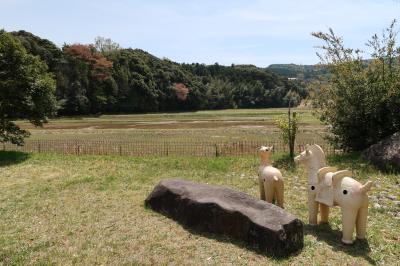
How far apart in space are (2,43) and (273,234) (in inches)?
727

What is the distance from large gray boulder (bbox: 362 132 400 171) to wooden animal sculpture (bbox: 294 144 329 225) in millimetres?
5917

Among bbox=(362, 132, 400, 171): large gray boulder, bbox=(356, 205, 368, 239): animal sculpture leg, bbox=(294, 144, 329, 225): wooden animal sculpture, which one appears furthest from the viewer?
bbox=(362, 132, 400, 171): large gray boulder

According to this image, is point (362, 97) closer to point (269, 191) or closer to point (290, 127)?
point (290, 127)

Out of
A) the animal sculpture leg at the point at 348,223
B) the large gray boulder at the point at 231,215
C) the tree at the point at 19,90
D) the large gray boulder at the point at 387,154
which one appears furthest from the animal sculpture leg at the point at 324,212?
the tree at the point at 19,90

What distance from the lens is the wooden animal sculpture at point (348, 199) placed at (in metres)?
6.80

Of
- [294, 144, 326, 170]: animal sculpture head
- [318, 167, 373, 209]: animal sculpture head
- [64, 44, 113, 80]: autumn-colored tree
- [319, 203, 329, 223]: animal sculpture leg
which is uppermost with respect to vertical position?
[64, 44, 113, 80]: autumn-colored tree

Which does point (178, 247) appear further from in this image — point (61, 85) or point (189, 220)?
point (61, 85)

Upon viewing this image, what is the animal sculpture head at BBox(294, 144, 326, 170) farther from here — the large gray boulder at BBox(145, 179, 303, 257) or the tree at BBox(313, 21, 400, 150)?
the tree at BBox(313, 21, 400, 150)

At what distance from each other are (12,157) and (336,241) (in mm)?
16737

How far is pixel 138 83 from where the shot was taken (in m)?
73.4

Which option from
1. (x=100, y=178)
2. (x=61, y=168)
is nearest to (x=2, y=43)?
(x=61, y=168)

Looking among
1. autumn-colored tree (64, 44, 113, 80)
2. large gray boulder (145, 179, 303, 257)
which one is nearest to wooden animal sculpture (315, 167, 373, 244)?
large gray boulder (145, 179, 303, 257)

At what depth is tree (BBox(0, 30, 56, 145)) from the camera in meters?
19.3

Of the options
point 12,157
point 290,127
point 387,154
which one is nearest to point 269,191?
point 387,154
